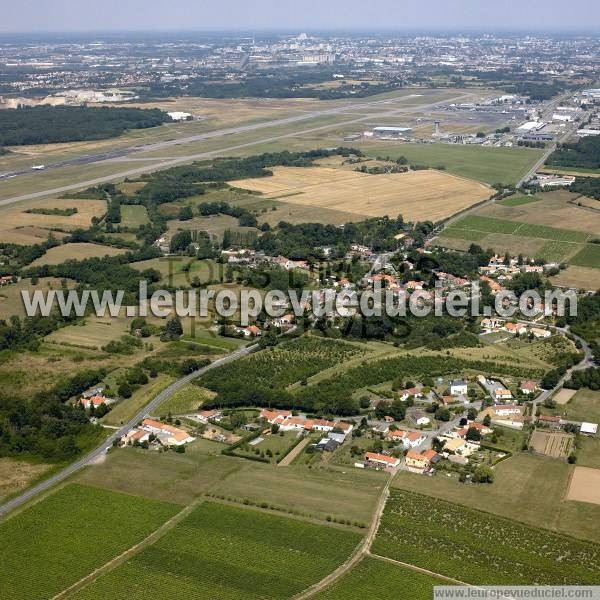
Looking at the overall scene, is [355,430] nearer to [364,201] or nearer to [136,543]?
[136,543]

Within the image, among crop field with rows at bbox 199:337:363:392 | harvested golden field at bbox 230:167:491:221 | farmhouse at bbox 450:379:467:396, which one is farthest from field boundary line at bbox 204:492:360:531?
harvested golden field at bbox 230:167:491:221

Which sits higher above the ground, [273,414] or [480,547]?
[480,547]

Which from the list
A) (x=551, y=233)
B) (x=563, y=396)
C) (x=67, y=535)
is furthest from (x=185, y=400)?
(x=551, y=233)

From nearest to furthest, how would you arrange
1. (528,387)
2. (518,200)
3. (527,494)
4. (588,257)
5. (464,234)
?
1. (527,494)
2. (528,387)
3. (588,257)
4. (464,234)
5. (518,200)

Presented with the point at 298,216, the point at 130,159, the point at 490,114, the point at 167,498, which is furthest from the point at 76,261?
Answer: the point at 490,114

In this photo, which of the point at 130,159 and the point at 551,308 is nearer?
the point at 551,308

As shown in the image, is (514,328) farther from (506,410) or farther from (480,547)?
(480,547)
